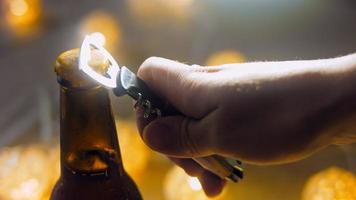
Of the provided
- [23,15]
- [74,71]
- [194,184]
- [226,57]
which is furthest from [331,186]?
[23,15]

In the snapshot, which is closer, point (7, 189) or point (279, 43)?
point (7, 189)

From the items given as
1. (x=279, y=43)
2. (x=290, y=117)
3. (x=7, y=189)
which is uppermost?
(x=290, y=117)

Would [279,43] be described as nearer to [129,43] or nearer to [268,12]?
[268,12]

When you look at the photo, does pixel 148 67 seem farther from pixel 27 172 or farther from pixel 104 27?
pixel 104 27

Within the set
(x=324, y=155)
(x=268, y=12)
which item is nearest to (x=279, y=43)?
(x=268, y=12)

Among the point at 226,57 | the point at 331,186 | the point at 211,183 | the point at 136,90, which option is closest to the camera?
the point at 136,90
